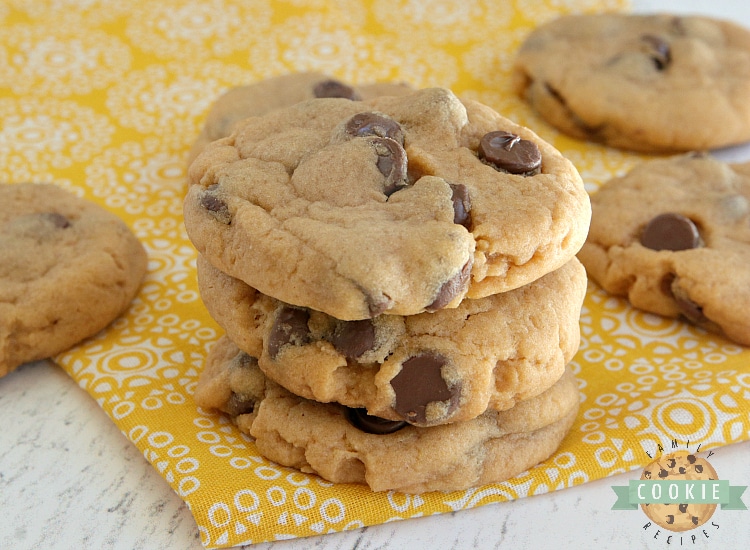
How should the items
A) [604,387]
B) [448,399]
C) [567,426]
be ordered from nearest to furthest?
[448,399] → [567,426] → [604,387]

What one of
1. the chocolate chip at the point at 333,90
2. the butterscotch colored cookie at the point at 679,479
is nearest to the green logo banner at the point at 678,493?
the butterscotch colored cookie at the point at 679,479

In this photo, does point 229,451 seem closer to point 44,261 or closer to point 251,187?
point 251,187

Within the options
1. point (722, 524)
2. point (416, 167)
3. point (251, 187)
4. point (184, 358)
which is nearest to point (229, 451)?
point (184, 358)

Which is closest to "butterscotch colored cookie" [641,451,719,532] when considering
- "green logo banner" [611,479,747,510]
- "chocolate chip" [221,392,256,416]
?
"green logo banner" [611,479,747,510]

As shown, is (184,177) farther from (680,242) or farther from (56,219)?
(680,242)

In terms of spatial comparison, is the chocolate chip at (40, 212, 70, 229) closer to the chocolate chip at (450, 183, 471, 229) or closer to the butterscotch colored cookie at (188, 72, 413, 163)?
the butterscotch colored cookie at (188, 72, 413, 163)
